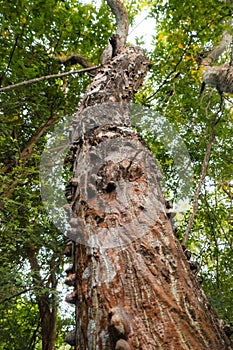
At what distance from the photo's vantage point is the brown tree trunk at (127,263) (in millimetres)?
1123

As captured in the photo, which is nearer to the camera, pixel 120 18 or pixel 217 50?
pixel 120 18

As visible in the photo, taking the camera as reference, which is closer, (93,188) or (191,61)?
(93,188)

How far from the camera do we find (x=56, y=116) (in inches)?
273

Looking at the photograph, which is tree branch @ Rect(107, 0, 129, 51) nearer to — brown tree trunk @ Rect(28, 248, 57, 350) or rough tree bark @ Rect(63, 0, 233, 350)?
rough tree bark @ Rect(63, 0, 233, 350)

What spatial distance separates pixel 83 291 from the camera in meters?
1.44

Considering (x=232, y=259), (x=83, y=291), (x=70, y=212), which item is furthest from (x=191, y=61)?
(x=83, y=291)

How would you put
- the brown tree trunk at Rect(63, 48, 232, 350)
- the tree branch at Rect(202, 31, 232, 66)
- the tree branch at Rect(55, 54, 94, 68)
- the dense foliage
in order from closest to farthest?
the brown tree trunk at Rect(63, 48, 232, 350), the dense foliage, the tree branch at Rect(55, 54, 94, 68), the tree branch at Rect(202, 31, 232, 66)

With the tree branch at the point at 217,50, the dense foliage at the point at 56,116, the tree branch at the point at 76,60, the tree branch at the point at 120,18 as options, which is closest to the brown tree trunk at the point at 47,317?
the dense foliage at the point at 56,116

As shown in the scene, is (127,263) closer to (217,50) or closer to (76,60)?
(76,60)

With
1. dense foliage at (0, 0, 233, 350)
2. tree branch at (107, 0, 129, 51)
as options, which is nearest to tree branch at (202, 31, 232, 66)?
dense foliage at (0, 0, 233, 350)

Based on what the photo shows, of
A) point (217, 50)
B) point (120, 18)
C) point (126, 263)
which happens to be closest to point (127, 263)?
point (126, 263)

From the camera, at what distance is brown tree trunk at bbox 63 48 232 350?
1.12 meters

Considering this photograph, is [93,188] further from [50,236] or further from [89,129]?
[50,236]

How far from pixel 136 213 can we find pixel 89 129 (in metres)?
1.20
